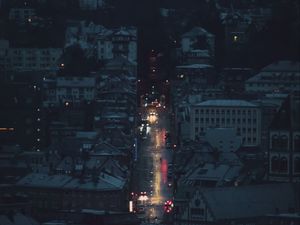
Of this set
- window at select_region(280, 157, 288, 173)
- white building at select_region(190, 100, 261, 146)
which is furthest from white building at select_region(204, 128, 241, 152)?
window at select_region(280, 157, 288, 173)

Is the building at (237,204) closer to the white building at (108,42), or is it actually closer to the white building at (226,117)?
the white building at (226,117)

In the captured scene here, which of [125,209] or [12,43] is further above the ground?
[12,43]

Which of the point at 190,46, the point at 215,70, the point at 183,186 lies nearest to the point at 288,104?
the point at 183,186

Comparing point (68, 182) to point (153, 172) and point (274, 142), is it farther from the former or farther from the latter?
point (274, 142)

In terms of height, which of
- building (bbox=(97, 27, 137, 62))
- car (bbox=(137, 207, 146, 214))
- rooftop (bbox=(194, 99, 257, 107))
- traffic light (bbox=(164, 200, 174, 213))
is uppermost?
building (bbox=(97, 27, 137, 62))

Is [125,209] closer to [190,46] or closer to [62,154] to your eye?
[62,154]

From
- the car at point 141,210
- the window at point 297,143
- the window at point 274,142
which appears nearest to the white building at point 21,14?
the car at point 141,210

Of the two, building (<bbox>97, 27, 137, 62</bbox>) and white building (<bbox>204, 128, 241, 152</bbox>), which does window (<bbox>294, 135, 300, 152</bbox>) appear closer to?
white building (<bbox>204, 128, 241, 152</bbox>)

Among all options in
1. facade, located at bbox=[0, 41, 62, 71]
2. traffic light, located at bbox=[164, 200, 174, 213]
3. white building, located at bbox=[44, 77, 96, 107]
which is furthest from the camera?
facade, located at bbox=[0, 41, 62, 71]
